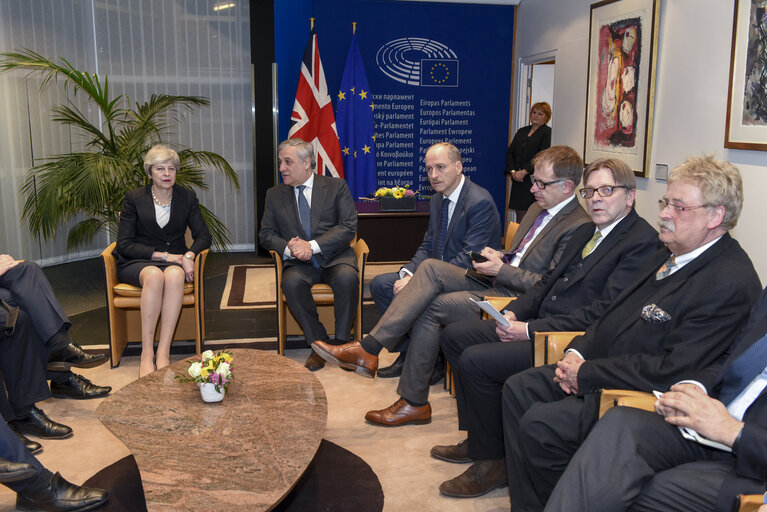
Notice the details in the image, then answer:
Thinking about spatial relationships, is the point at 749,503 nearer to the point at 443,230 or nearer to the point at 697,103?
the point at 443,230

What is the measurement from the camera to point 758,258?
152 inches

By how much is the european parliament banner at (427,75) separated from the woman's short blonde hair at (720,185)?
5.45m

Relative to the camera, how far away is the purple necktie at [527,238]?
3.51 metres

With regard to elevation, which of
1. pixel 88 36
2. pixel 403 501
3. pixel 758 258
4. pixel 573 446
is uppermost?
pixel 88 36

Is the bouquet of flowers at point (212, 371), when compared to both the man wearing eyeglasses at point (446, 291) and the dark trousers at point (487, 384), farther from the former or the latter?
the dark trousers at point (487, 384)

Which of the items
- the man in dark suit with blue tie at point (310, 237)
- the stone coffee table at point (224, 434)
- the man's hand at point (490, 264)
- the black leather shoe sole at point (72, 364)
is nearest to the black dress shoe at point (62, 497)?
the stone coffee table at point (224, 434)

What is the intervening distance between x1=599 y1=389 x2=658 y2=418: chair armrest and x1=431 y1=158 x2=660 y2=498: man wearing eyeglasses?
61 cm

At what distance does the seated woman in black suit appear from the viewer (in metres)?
4.02

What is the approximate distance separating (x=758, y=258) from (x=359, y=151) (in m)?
4.24

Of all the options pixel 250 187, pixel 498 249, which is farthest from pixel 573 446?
pixel 250 187

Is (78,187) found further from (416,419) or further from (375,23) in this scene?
(375,23)

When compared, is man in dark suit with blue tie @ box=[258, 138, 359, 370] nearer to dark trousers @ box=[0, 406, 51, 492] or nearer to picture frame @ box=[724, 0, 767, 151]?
dark trousers @ box=[0, 406, 51, 492]

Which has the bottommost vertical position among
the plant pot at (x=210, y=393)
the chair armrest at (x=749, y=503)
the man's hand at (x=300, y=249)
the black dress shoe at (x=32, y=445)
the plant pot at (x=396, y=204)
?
the black dress shoe at (x=32, y=445)

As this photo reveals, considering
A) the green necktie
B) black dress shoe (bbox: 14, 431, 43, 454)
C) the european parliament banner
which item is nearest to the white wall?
the green necktie
